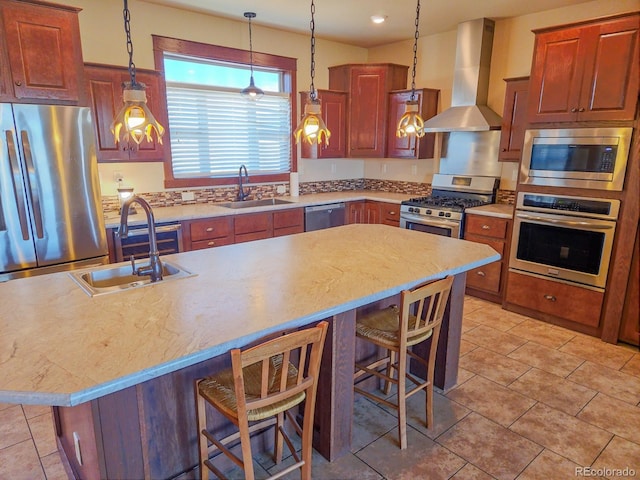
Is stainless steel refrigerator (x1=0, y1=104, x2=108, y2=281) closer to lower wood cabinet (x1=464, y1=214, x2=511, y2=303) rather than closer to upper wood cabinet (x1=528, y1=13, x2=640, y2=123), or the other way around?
lower wood cabinet (x1=464, y1=214, x2=511, y2=303)

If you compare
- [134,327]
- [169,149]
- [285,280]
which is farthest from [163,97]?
[134,327]

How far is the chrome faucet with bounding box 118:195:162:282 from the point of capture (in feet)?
6.00

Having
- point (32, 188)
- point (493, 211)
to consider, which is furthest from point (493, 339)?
point (32, 188)

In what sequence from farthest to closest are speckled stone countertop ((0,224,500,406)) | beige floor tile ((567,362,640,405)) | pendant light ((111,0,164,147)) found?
beige floor tile ((567,362,640,405))
pendant light ((111,0,164,147))
speckled stone countertop ((0,224,500,406))

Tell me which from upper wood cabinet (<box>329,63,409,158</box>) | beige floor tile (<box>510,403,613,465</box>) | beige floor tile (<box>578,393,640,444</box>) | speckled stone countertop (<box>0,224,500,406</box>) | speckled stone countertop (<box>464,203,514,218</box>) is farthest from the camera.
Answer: upper wood cabinet (<box>329,63,409,158</box>)

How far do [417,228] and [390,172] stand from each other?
1.29 meters

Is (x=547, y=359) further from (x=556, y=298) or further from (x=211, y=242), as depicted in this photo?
(x=211, y=242)

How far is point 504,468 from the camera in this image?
1991mm

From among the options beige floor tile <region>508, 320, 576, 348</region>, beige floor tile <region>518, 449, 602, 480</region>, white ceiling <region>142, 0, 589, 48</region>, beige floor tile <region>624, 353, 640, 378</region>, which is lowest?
beige floor tile <region>624, 353, 640, 378</region>

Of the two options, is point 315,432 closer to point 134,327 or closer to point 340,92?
point 134,327

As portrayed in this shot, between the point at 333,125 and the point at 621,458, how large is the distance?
4.10 meters

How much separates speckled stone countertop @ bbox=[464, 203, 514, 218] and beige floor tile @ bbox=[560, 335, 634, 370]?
3.96 ft

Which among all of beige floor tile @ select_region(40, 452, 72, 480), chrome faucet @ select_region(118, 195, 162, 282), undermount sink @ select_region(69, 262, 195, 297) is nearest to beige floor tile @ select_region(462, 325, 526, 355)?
undermount sink @ select_region(69, 262, 195, 297)

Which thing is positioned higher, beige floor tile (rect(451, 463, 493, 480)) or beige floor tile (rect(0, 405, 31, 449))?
beige floor tile (rect(451, 463, 493, 480))
